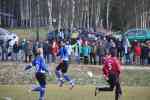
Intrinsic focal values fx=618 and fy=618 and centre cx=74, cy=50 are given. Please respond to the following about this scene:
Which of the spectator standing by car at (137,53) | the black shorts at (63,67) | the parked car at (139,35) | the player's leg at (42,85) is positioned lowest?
the player's leg at (42,85)

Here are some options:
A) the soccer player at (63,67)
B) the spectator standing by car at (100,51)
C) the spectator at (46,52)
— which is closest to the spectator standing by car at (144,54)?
the spectator standing by car at (100,51)

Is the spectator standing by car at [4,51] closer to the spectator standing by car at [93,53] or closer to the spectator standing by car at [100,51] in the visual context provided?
the spectator standing by car at [93,53]

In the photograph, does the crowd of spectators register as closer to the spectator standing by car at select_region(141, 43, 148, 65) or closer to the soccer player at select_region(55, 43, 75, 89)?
the spectator standing by car at select_region(141, 43, 148, 65)

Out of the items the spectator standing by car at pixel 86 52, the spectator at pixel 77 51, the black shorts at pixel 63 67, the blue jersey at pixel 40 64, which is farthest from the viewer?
the spectator at pixel 77 51

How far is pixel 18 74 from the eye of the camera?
36375 millimetres

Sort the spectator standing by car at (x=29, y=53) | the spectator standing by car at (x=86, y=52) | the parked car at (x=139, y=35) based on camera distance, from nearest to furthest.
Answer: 1. the spectator standing by car at (x=86, y=52)
2. the spectator standing by car at (x=29, y=53)
3. the parked car at (x=139, y=35)

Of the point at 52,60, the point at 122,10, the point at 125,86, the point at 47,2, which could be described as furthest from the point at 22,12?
the point at 125,86

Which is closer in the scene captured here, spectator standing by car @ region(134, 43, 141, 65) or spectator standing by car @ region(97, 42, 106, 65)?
spectator standing by car @ region(97, 42, 106, 65)

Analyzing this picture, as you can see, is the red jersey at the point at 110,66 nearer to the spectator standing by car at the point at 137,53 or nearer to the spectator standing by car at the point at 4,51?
the spectator standing by car at the point at 137,53

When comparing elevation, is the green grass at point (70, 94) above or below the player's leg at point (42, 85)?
below

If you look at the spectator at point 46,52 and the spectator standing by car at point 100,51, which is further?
the spectator at point 46,52

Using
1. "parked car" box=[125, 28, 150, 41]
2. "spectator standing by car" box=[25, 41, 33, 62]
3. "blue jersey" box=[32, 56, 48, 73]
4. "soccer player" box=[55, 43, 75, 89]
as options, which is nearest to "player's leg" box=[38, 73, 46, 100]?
"blue jersey" box=[32, 56, 48, 73]

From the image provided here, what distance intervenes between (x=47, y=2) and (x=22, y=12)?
768 centimetres

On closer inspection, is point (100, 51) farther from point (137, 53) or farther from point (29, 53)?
point (29, 53)
